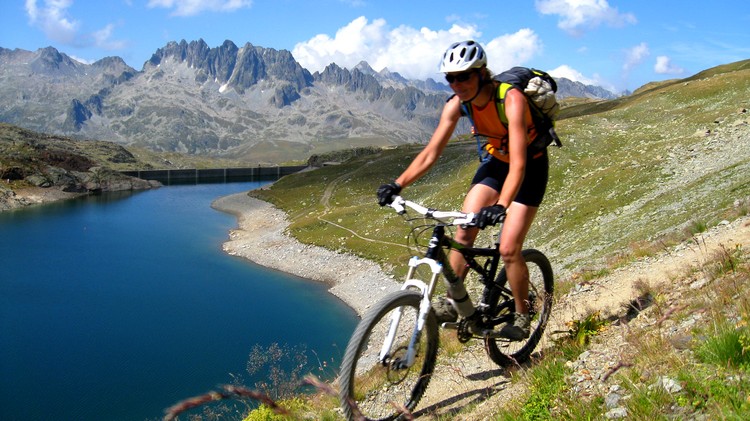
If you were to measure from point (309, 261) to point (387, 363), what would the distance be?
59.6 meters

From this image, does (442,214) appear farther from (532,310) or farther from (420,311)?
(532,310)

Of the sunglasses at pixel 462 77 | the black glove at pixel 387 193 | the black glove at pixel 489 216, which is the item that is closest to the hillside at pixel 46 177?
the black glove at pixel 387 193

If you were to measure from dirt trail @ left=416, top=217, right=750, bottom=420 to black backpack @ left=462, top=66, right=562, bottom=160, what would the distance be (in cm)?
275

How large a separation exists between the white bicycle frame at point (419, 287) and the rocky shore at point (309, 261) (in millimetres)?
41014

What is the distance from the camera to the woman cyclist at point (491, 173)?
23.7 ft

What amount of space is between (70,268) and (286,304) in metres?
31.0

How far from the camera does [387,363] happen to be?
7.03 m

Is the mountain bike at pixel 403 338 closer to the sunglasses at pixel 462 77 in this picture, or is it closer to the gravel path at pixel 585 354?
the gravel path at pixel 585 354

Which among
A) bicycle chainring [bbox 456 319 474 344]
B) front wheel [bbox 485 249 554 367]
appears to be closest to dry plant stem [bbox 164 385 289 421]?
bicycle chainring [bbox 456 319 474 344]

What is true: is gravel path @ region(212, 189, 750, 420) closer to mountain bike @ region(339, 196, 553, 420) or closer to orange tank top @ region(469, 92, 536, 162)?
mountain bike @ region(339, 196, 553, 420)

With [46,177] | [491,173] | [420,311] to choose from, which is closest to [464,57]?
[491,173]

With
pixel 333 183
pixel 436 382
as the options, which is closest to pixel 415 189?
pixel 333 183

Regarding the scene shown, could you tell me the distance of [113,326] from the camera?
1781 inches

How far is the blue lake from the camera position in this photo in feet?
110
